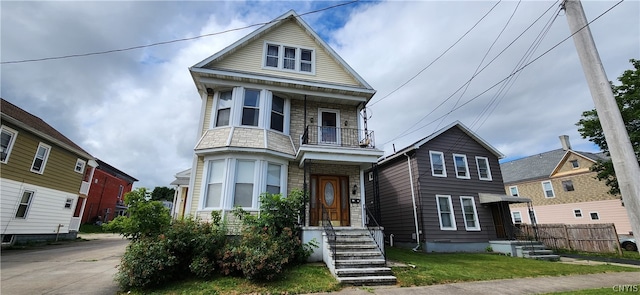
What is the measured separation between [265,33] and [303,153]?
614 cm

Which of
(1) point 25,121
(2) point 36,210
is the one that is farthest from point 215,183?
(1) point 25,121

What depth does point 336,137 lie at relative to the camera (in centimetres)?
1169

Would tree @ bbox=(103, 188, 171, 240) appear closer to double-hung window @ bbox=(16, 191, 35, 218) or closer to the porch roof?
double-hung window @ bbox=(16, 191, 35, 218)

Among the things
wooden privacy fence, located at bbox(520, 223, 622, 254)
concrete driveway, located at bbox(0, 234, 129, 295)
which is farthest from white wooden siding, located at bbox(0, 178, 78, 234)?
wooden privacy fence, located at bbox(520, 223, 622, 254)

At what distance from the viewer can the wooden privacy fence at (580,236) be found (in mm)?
14297

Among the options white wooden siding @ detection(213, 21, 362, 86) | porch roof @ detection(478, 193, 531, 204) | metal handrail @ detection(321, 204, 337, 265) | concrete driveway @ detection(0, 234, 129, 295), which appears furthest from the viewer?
porch roof @ detection(478, 193, 531, 204)

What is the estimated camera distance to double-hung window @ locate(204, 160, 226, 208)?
9.60m

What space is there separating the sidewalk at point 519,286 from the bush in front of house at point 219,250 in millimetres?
2002

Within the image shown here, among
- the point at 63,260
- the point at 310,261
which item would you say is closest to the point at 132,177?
the point at 63,260

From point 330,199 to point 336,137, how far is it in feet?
8.76

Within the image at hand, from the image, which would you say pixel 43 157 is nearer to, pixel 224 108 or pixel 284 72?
pixel 224 108

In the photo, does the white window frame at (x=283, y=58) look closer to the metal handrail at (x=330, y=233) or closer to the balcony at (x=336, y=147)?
the balcony at (x=336, y=147)

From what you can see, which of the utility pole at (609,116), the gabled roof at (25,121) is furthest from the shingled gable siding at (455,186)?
the gabled roof at (25,121)

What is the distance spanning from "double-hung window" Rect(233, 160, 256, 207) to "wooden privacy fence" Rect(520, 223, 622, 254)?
1706 centimetres
